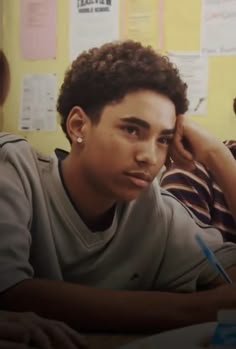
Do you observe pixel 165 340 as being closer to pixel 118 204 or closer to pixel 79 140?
pixel 118 204

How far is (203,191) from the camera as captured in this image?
1.00 meters

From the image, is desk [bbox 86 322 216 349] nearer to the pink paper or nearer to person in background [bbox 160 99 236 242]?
person in background [bbox 160 99 236 242]

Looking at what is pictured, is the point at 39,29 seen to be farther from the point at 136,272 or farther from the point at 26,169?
the point at 136,272

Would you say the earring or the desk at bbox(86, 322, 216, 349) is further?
the earring

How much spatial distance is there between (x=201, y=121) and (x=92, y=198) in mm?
247

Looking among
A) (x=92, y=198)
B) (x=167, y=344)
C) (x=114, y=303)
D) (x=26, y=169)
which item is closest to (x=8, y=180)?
(x=26, y=169)

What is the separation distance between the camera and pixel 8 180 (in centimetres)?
95

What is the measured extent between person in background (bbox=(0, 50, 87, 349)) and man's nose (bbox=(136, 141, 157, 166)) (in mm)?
315

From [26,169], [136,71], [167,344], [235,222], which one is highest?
[136,71]

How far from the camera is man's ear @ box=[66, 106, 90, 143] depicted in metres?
0.98

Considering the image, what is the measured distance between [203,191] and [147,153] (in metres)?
0.13

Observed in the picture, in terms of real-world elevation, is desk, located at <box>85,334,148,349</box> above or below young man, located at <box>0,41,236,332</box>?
below

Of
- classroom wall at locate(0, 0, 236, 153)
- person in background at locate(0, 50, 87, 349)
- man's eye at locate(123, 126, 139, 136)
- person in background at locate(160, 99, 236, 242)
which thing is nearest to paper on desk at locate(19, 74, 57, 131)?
classroom wall at locate(0, 0, 236, 153)

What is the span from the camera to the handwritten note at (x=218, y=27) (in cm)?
100
